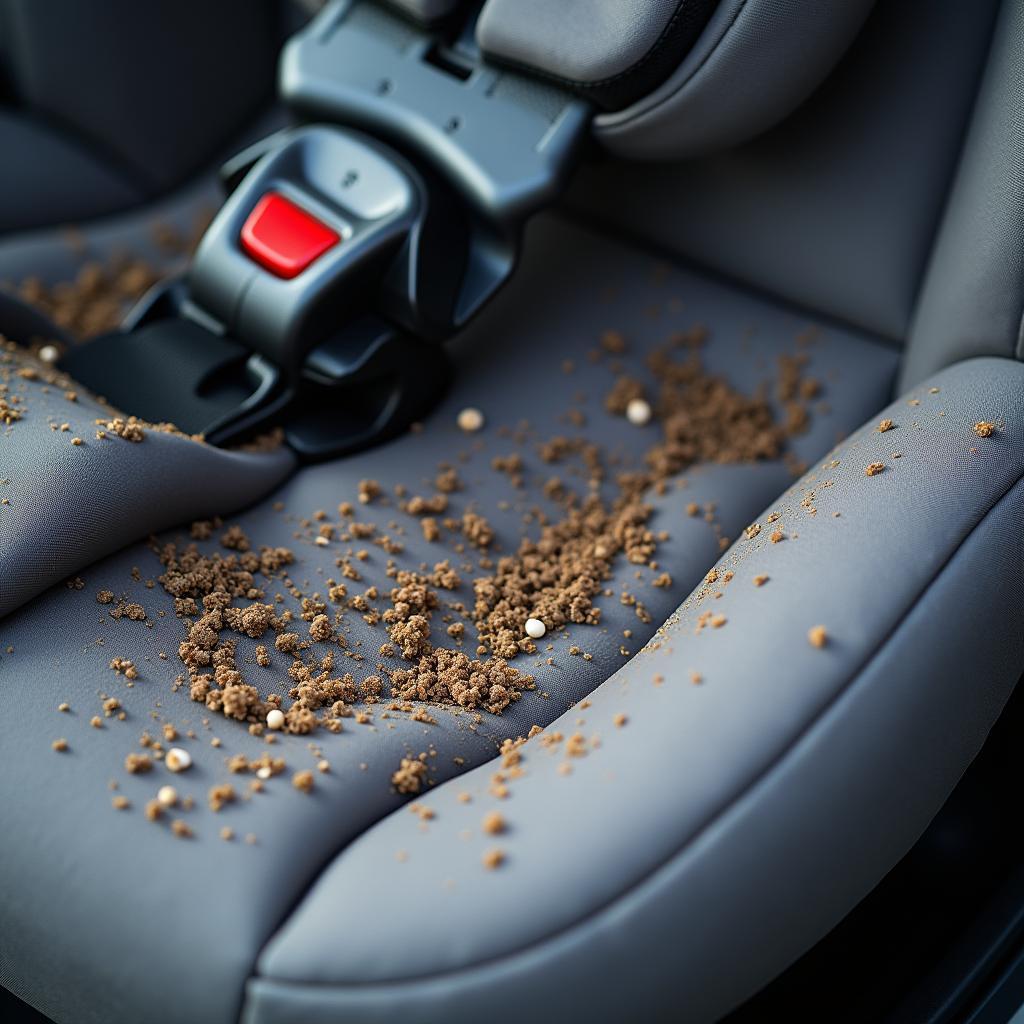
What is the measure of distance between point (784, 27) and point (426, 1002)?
80 centimetres

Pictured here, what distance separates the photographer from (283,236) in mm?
1045

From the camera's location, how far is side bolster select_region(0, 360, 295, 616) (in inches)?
31.0

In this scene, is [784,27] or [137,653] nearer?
[137,653]

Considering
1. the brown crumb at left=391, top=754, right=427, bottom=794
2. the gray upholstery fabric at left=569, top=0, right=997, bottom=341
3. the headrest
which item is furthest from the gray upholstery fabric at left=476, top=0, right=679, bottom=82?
the brown crumb at left=391, top=754, right=427, bottom=794

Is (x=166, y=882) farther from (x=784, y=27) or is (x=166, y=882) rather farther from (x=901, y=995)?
(x=784, y=27)

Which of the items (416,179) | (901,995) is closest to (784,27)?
(416,179)

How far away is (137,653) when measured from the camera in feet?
2.59

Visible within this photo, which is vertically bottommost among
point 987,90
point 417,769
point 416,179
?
point 417,769

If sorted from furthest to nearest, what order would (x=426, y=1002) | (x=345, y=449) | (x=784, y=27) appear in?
(x=345, y=449) < (x=784, y=27) < (x=426, y=1002)

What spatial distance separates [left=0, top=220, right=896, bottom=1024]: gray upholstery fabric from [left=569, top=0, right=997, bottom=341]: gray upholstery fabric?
0.23ft

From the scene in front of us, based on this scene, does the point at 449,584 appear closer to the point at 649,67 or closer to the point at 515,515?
the point at 515,515

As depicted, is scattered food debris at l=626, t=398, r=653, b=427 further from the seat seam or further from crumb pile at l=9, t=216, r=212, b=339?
crumb pile at l=9, t=216, r=212, b=339

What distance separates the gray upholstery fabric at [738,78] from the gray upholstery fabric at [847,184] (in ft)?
0.22

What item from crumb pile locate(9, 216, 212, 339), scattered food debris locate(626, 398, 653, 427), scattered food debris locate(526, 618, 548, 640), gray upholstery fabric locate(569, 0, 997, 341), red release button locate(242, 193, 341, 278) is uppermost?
gray upholstery fabric locate(569, 0, 997, 341)
